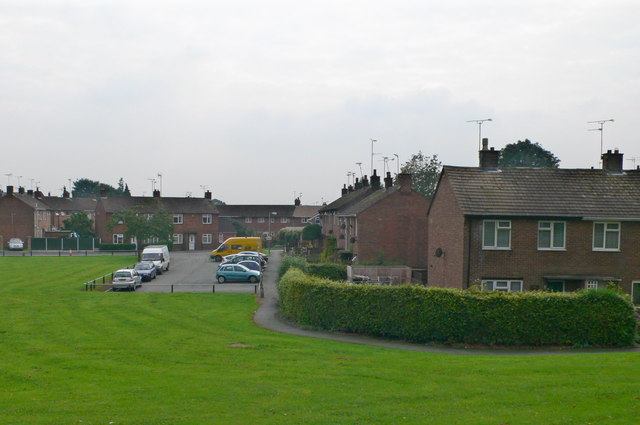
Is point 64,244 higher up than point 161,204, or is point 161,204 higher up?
point 161,204

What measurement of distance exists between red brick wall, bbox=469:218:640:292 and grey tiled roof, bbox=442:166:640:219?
25.1 inches

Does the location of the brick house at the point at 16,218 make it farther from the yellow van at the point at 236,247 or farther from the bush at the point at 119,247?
the yellow van at the point at 236,247

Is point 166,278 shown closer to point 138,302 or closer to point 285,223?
point 138,302

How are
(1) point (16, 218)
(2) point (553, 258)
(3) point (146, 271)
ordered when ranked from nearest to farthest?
1. (2) point (553, 258)
2. (3) point (146, 271)
3. (1) point (16, 218)

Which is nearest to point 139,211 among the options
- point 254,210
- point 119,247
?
point 119,247

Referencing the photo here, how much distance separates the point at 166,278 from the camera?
52469mm

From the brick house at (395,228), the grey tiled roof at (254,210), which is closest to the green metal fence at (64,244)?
the grey tiled roof at (254,210)

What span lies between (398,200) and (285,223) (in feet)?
226

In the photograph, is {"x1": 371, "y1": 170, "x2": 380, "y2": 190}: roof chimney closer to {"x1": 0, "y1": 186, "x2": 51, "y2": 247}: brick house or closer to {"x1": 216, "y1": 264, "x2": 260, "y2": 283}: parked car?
{"x1": 216, "y1": 264, "x2": 260, "y2": 283}: parked car

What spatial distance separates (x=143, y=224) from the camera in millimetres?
72938

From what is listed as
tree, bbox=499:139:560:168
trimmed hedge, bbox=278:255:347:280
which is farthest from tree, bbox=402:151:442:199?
trimmed hedge, bbox=278:255:347:280

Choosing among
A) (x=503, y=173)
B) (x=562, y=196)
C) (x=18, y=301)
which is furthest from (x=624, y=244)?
(x=18, y=301)

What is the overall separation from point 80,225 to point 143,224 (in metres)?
26.2

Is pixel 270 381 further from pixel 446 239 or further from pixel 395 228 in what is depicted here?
pixel 395 228
